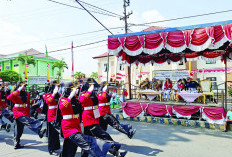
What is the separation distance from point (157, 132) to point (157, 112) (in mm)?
1850

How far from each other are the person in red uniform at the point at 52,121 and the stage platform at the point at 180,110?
181 inches

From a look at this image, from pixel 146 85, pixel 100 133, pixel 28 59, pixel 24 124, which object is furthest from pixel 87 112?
pixel 28 59

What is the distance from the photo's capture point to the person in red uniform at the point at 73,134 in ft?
10.9

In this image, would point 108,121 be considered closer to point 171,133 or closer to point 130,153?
point 130,153

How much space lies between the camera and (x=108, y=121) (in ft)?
17.5

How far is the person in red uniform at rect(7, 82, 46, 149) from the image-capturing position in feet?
17.4

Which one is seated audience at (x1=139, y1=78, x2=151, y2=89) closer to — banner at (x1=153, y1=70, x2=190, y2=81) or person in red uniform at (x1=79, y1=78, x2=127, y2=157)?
banner at (x1=153, y1=70, x2=190, y2=81)

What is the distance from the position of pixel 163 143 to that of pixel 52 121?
339 centimetres

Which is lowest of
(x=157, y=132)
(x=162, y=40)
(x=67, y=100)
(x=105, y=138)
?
(x=157, y=132)

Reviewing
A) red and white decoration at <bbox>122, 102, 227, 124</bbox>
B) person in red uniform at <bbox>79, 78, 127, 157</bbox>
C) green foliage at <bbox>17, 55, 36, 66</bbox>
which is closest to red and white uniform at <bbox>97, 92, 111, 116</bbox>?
person in red uniform at <bbox>79, 78, 127, 157</bbox>

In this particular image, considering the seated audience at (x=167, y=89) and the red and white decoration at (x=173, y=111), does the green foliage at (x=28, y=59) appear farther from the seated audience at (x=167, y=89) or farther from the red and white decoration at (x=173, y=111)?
the red and white decoration at (x=173, y=111)

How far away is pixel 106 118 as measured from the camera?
533cm

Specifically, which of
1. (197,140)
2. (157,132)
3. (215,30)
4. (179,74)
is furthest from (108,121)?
(179,74)

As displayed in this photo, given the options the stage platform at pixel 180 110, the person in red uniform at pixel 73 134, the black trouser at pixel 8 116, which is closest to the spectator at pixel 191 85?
the stage platform at pixel 180 110
